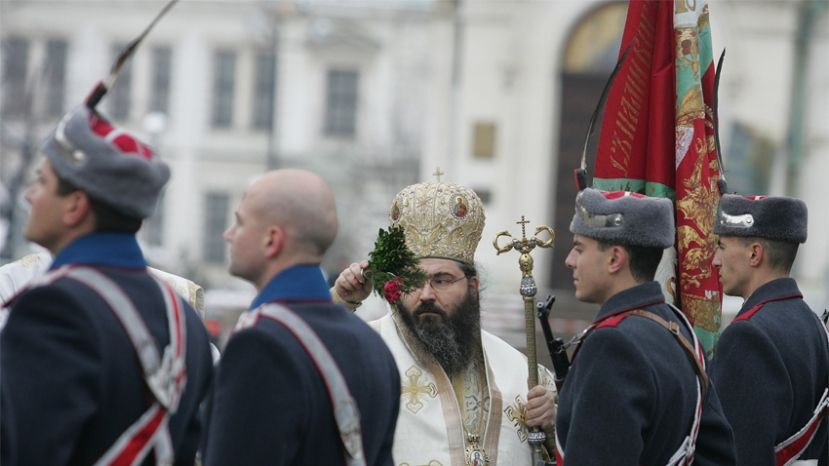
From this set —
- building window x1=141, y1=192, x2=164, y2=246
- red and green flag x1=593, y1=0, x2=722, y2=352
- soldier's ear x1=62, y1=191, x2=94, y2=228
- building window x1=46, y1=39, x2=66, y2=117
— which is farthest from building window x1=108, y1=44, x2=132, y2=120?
soldier's ear x1=62, y1=191, x2=94, y2=228

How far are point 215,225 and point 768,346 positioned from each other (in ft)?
103

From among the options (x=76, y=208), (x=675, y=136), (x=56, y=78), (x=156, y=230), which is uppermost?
(x=675, y=136)

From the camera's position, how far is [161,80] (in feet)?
122

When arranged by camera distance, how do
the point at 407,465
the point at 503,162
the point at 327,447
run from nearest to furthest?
the point at 327,447 < the point at 407,465 < the point at 503,162

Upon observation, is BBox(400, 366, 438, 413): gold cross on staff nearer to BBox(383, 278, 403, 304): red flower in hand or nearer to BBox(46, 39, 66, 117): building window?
BBox(383, 278, 403, 304): red flower in hand

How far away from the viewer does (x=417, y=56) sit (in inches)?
1342

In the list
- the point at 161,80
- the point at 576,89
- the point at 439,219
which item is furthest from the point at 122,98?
the point at 439,219

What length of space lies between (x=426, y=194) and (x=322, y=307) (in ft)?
7.05

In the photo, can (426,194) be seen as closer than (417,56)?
Yes

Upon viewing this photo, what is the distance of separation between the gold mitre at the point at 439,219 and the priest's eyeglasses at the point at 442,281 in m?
0.08

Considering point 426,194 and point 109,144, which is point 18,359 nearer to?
point 109,144

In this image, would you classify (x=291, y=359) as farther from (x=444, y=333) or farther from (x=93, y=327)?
(x=444, y=333)

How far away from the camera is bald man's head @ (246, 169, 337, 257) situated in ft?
13.3

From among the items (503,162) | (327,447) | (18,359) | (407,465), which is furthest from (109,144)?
(503,162)
